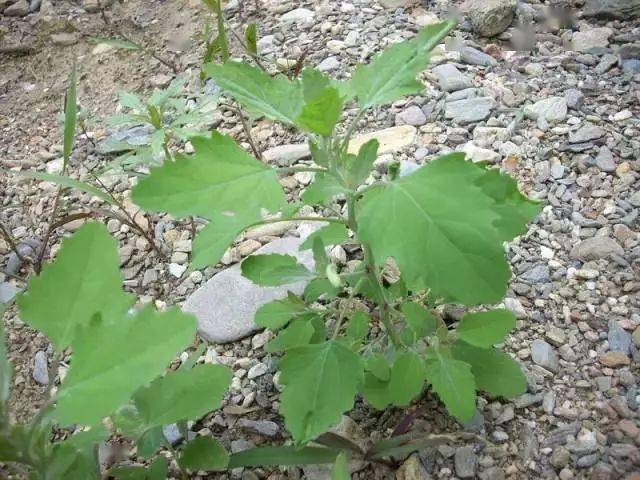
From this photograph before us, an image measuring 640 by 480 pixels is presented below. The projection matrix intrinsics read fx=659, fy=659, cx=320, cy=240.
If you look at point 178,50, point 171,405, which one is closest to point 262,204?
point 171,405

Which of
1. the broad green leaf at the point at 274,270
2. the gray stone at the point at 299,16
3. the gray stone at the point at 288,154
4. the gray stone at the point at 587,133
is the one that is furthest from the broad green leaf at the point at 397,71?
the gray stone at the point at 299,16

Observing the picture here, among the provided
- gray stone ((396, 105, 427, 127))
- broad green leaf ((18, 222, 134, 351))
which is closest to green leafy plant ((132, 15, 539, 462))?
broad green leaf ((18, 222, 134, 351))

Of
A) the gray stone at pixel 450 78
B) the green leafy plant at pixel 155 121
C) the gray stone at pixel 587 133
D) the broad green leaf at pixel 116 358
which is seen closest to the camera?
the broad green leaf at pixel 116 358

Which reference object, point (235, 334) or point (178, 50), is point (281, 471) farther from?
point (178, 50)

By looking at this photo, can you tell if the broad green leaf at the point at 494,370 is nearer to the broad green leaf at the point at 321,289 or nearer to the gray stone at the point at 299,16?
the broad green leaf at the point at 321,289

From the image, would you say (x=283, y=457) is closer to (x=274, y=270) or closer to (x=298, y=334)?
(x=298, y=334)

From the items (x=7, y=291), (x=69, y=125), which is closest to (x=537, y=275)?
(x=69, y=125)
